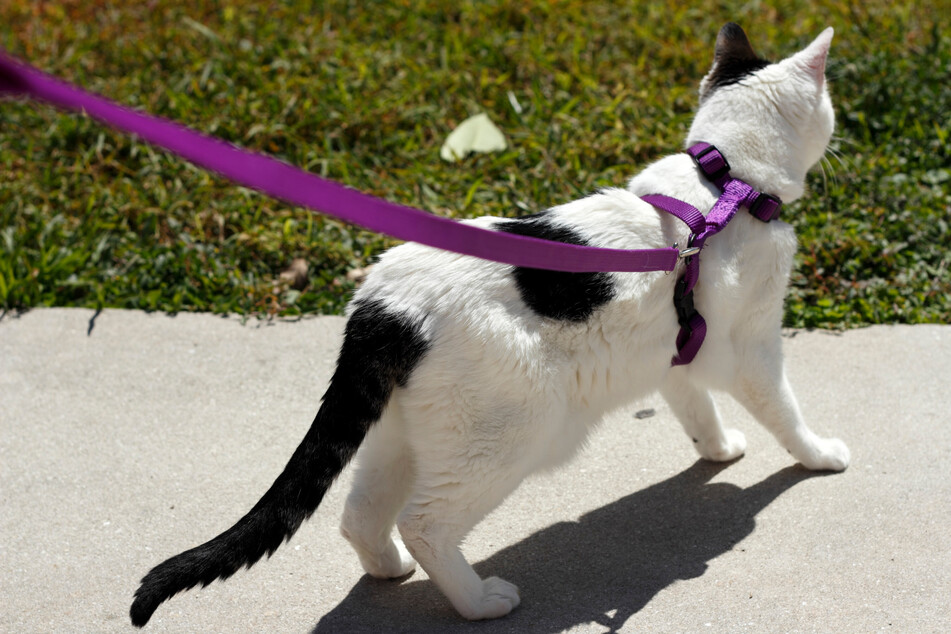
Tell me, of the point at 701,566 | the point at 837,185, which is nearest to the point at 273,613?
the point at 701,566

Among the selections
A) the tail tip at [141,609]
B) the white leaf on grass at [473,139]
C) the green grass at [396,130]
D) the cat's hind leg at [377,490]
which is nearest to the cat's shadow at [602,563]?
the cat's hind leg at [377,490]

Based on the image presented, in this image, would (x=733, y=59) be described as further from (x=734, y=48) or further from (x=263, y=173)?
(x=263, y=173)

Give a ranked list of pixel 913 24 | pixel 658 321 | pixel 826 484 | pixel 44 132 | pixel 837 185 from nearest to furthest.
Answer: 1. pixel 658 321
2. pixel 826 484
3. pixel 837 185
4. pixel 44 132
5. pixel 913 24

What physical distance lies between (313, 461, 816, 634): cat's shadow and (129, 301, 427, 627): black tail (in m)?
0.47

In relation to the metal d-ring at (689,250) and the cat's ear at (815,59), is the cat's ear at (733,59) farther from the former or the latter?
the metal d-ring at (689,250)

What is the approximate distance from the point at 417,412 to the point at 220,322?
2.26 meters

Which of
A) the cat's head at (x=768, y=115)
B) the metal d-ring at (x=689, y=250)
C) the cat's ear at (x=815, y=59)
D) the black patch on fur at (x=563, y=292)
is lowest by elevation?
the black patch on fur at (x=563, y=292)

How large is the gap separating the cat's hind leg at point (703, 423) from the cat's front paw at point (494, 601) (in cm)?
93

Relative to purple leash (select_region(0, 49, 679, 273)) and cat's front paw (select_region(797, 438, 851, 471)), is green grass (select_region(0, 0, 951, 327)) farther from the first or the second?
purple leash (select_region(0, 49, 679, 273))

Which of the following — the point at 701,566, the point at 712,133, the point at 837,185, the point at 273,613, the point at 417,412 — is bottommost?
the point at 273,613

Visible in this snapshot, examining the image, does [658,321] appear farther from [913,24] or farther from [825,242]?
[913,24]

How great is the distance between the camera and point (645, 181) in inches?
119

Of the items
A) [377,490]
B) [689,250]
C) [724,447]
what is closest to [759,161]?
[689,250]

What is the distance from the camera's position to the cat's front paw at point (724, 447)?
3.40 metres
